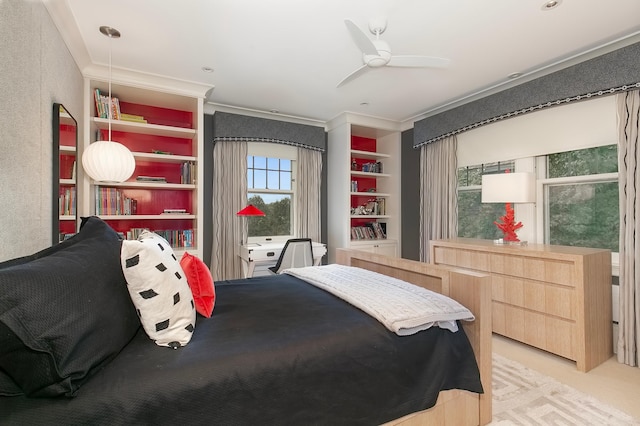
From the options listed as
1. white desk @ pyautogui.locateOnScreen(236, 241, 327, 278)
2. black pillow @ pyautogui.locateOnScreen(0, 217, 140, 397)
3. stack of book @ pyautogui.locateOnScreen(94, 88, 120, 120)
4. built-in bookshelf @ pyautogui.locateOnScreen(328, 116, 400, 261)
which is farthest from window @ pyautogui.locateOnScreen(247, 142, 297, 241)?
black pillow @ pyautogui.locateOnScreen(0, 217, 140, 397)

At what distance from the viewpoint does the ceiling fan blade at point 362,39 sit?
6.12 ft

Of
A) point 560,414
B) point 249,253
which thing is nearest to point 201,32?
point 249,253

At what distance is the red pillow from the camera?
1.49 m

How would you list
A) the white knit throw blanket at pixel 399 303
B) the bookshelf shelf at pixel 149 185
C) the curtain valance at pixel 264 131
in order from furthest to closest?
the curtain valance at pixel 264 131 → the bookshelf shelf at pixel 149 185 → the white knit throw blanket at pixel 399 303

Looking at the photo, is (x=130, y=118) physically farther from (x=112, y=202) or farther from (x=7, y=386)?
(x=7, y=386)

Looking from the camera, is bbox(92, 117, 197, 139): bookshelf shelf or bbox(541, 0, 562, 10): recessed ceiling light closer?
bbox(541, 0, 562, 10): recessed ceiling light

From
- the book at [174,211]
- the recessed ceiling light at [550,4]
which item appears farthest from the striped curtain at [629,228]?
the book at [174,211]

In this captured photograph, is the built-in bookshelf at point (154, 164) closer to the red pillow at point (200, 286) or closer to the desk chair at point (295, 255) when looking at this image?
the desk chair at point (295, 255)

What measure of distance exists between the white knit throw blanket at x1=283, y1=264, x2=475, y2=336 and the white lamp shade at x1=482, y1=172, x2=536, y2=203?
1733 millimetres

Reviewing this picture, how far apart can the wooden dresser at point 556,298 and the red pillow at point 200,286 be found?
253 cm

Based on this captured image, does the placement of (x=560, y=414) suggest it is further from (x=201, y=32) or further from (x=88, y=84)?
(x=88, y=84)

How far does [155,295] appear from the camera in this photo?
46.3 inches

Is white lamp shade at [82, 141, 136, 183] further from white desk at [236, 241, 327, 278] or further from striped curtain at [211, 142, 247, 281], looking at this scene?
white desk at [236, 241, 327, 278]

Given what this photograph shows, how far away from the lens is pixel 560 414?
177 centimetres
